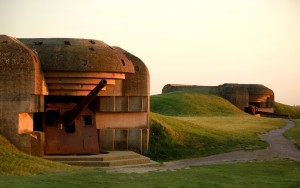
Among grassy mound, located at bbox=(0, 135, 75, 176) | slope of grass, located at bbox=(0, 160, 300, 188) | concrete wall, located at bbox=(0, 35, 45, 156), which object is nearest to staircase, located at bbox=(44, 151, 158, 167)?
concrete wall, located at bbox=(0, 35, 45, 156)

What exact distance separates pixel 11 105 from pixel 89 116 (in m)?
3.61

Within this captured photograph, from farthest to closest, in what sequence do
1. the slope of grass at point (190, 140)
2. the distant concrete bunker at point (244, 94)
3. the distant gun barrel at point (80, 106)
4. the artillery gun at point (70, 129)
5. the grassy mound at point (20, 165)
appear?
the distant concrete bunker at point (244, 94) → the slope of grass at point (190, 140) → the artillery gun at point (70, 129) → the distant gun barrel at point (80, 106) → the grassy mound at point (20, 165)

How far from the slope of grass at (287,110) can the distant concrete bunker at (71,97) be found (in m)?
42.5

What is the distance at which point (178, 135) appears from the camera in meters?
25.6

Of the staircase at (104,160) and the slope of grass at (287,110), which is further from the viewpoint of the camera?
the slope of grass at (287,110)

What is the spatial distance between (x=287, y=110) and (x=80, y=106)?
47865mm

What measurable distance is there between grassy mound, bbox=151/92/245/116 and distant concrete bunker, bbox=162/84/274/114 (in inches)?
79.0

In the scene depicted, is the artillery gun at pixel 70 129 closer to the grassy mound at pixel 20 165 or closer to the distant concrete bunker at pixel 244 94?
the grassy mound at pixel 20 165

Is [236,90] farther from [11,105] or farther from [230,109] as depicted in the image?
[11,105]

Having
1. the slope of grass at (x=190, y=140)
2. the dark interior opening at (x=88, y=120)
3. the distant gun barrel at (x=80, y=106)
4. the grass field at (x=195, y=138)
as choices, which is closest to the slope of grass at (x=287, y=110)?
the grass field at (x=195, y=138)

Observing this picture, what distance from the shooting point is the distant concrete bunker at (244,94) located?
173 feet

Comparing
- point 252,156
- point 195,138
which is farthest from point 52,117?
point 252,156

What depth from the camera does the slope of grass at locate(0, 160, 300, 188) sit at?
12.4 meters

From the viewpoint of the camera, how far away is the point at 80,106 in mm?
20344
